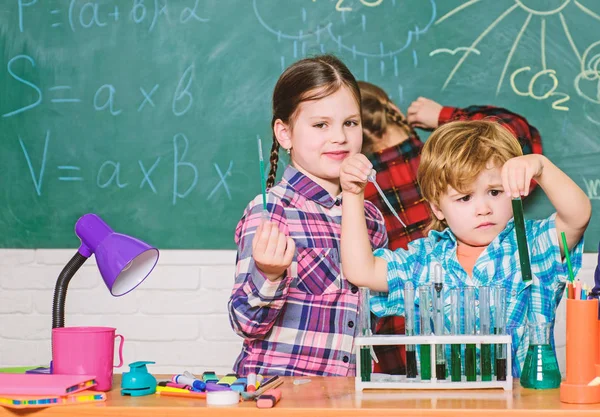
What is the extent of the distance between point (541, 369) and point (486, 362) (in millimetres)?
92

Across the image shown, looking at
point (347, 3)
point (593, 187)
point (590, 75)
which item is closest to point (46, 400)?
point (347, 3)

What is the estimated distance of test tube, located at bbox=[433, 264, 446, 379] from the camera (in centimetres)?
129

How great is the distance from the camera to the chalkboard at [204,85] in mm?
2650

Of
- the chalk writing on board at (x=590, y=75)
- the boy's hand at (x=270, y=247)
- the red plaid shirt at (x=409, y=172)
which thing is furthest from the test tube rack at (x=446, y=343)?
the chalk writing on board at (x=590, y=75)

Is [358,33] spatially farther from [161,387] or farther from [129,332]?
[161,387]

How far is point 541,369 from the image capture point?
1.29 metres

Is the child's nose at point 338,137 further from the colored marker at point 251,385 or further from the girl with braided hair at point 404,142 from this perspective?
the girl with braided hair at point 404,142

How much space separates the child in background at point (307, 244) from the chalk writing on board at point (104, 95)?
2.90ft

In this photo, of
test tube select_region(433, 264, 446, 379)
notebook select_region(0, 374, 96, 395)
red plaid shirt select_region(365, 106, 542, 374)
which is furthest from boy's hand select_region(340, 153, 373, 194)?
red plaid shirt select_region(365, 106, 542, 374)

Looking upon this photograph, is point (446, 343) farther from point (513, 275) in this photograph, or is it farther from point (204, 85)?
point (204, 85)

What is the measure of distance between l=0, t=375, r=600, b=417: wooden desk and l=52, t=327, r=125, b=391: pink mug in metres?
0.05

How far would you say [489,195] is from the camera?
1.57 meters

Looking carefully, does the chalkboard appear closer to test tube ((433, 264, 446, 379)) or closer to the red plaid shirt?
the red plaid shirt

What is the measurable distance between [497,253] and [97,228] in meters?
0.76
